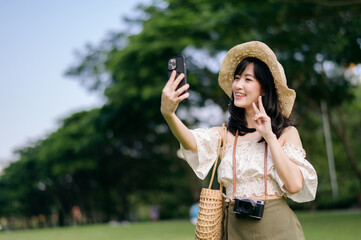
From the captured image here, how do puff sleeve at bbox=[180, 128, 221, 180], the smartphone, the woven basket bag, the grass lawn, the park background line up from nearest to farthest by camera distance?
the smartphone → the woven basket bag → puff sleeve at bbox=[180, 128, 221, 180] → the grass lawn → the park background

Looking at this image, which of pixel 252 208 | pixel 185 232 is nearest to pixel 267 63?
pixel 252 208

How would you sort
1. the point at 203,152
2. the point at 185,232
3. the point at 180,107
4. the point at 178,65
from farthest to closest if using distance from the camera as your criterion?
the point at 180,107, the point at 185,232, the point at 203,152, the point at 178,65

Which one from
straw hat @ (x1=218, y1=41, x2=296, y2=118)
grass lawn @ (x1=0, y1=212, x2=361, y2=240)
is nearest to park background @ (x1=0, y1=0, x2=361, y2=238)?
straw hat @ (x1=218, y1=41, x2=296, y2=118)

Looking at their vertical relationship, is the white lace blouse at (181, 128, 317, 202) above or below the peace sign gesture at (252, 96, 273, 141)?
below

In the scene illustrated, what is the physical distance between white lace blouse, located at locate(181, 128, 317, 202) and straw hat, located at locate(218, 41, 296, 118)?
1.13ft

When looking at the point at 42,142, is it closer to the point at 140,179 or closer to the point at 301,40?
the point at 140,179

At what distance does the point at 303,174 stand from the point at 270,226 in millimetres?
346

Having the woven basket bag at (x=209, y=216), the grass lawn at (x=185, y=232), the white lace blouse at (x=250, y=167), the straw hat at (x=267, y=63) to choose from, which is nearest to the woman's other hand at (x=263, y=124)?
the white lace blouse at (x=250, y=167)

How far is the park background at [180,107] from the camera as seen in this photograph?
43.3 feet

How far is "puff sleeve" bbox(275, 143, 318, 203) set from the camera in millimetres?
2586

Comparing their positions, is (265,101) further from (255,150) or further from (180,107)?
(180,107)

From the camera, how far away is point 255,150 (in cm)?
273

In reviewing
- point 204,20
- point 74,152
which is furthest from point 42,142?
Result: point 204,20

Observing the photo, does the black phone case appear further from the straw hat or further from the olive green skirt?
the olive green skirt
